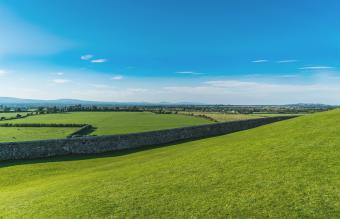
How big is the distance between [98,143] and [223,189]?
50.2 feet

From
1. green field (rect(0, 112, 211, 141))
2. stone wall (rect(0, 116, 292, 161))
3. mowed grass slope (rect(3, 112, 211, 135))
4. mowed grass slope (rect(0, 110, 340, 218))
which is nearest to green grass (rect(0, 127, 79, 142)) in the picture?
green field (rect(0, 112, 211, 141))

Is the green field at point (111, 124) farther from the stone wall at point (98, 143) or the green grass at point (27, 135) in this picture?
the stone wall at point (98, 143)

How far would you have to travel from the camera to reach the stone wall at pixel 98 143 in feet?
62.3

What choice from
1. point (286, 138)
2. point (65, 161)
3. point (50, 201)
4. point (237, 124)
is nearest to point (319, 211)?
point (286, 138)

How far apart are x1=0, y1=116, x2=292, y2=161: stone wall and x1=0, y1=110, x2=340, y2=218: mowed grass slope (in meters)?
9.31

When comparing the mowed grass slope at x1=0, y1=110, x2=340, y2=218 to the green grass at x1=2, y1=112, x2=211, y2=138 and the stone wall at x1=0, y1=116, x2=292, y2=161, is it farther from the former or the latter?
the green grass at x1=2, y1=112, x2=211, y2=138

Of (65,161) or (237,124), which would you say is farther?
(237,124)

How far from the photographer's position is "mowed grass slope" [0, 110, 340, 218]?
6.24 metres

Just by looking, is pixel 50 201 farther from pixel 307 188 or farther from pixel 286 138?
pixel 286 138

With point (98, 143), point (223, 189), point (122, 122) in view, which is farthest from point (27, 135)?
point (223, 189)

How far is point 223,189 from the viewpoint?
732cm

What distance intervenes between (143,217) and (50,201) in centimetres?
348

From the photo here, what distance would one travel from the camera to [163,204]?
22.6 ft

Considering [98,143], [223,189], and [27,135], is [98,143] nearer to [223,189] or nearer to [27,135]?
[223,189]
